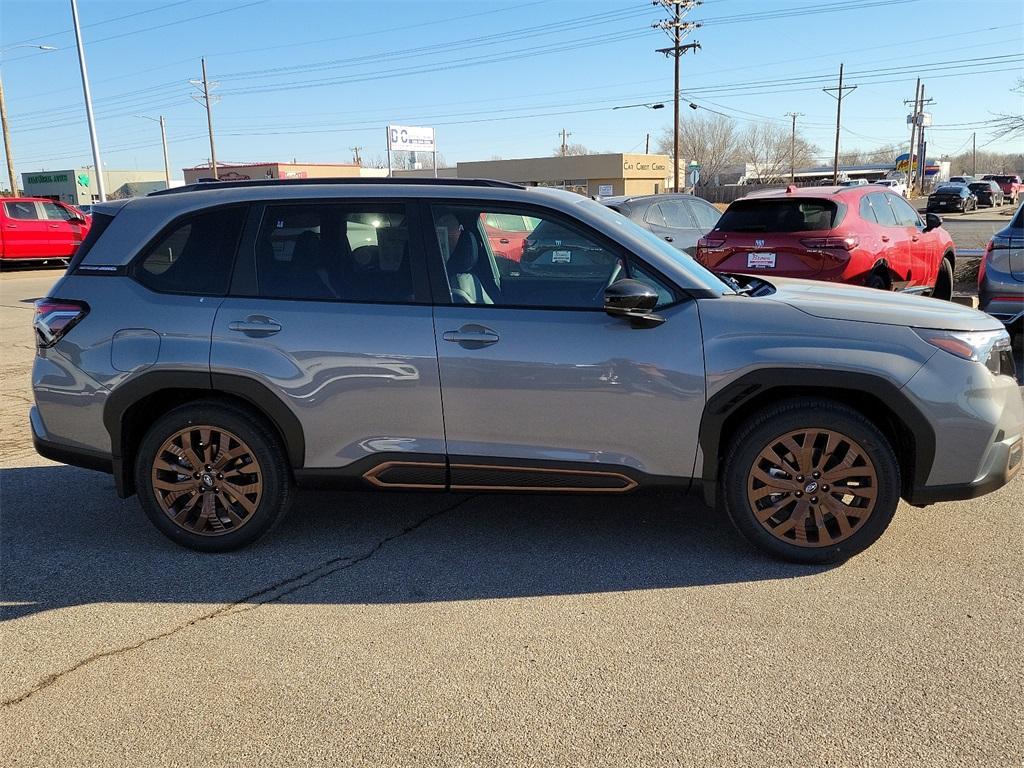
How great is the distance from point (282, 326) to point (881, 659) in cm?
298

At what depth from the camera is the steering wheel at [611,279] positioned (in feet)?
13.1

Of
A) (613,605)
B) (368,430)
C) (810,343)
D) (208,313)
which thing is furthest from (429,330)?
(810,343)

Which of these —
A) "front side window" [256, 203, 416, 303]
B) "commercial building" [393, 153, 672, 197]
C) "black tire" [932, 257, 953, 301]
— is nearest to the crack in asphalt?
"front side window" [256, 203, 416, 303]

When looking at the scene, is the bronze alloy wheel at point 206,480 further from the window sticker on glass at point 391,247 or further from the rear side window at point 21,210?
the rear side window at point 21,210

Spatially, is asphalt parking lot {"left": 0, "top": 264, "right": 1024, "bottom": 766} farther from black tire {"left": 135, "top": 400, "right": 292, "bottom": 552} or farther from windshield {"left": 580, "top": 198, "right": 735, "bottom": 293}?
windshield {"left": 580, "top": 198, "right": 735, "bottom": 293}

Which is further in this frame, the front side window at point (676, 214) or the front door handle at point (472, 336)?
the front side window at point (676, 214)

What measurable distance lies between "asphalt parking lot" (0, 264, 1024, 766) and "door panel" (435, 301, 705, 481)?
593mm

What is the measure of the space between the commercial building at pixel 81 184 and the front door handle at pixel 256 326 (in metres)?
77.5

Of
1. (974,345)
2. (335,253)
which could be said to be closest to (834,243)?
(974,345)

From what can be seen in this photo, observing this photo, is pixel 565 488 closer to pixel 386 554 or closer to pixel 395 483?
pixel 395 483

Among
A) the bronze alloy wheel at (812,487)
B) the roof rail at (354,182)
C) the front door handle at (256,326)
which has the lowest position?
the bronze alloy wheel at (812,487)

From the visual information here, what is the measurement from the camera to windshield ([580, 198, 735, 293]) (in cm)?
413

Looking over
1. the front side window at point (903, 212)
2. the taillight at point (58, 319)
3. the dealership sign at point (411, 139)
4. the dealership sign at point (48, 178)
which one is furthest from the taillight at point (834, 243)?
the dealership sign at point (48, 178)

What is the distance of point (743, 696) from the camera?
2.98 metres
